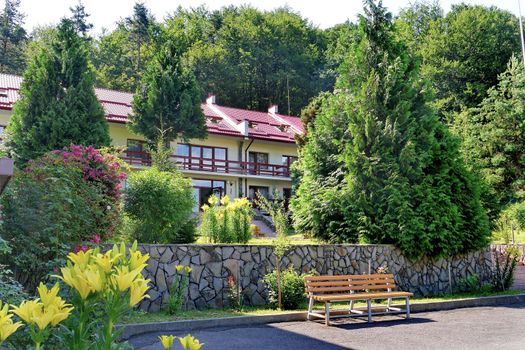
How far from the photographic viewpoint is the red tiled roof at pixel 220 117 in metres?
31.5

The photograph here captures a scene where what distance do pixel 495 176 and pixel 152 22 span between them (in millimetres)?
38040

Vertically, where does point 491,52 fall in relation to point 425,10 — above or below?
below

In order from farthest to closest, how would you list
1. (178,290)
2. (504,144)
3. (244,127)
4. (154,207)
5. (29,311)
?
1. (244,127)
2. (504,144)
3. (154,207)
4. (178,290)
5. (29,311)

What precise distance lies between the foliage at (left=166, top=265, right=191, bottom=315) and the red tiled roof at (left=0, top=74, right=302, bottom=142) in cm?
2141

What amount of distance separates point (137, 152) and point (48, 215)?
932 inches

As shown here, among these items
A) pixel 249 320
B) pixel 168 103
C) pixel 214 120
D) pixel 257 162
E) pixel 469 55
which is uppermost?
pixel 469 55

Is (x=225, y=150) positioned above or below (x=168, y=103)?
below

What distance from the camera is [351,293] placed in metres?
10.7

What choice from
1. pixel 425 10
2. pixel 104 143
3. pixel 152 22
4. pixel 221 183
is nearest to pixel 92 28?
pixel 152 22

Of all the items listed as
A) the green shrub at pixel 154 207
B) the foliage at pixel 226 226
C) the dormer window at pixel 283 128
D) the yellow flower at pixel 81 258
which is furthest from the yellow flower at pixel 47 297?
the dormer window at pixel 283 128

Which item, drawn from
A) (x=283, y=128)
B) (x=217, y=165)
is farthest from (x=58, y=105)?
(x=283, y=128)

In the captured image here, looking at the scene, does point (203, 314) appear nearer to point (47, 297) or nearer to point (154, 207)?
point (154, 207)

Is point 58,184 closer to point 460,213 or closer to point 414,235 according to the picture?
point 414,235

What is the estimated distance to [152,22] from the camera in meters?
53.1
